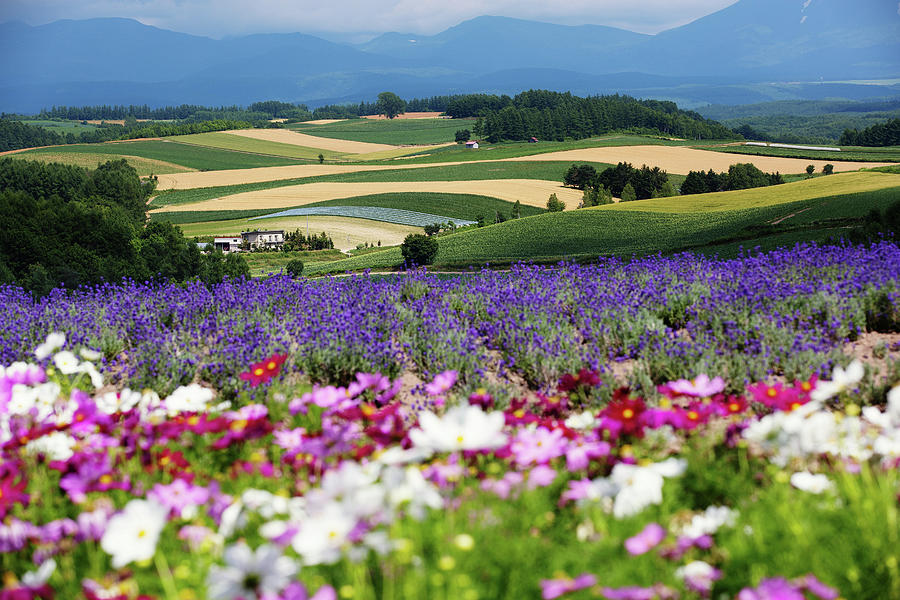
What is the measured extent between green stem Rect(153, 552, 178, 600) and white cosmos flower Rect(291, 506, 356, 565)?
37cm

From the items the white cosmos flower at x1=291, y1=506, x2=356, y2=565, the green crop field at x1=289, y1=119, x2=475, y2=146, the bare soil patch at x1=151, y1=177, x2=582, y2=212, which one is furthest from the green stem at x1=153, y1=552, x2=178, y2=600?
the green crop field at x1=289, y1=119, x2=475, y2=146

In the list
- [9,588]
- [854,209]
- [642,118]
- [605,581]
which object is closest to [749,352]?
[605,581]

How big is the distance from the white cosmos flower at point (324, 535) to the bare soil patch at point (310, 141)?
411ft

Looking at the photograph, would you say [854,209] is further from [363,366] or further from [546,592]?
[546,592]

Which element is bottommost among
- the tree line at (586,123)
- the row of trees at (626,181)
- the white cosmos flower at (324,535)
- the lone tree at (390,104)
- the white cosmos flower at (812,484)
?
the row of trees at (626,181)

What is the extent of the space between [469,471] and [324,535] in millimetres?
1188

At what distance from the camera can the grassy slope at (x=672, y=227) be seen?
25500 millimetres

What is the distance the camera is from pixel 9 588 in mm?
2232

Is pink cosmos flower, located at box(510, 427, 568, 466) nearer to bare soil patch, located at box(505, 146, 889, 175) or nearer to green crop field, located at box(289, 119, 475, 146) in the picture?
bare soil patch, located at box(505, 146, 889, 175)

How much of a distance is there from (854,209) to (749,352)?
22790 millimetres

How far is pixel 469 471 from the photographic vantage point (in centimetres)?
331

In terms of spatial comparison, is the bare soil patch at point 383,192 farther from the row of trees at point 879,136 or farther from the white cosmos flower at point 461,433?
the white cosmos flower at point 461,433

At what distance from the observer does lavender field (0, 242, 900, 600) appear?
7.80ft

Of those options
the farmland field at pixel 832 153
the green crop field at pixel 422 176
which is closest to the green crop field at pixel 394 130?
the green crop field at pixel 422 176
